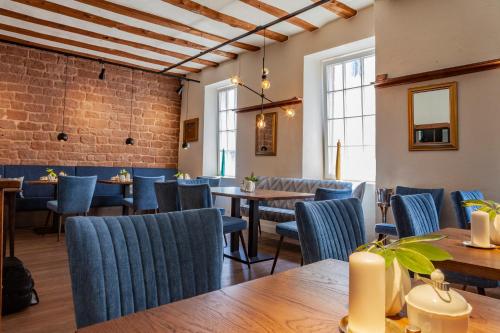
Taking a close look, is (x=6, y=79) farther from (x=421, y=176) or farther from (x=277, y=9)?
(x=421, y=176)

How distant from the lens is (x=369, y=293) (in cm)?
63

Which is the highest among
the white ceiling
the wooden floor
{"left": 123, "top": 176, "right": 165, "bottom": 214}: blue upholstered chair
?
the white ceiling

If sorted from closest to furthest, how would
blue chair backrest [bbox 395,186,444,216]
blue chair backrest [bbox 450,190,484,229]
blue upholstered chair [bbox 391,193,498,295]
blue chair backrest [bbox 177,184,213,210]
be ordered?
blue upholstered chair [bbox 391,193,498,295]
blue chair backrest [bbox 450,190,484,229]
blue chair backrest [bbox 177,184,213,210]
blue chair backrest [bbox 395,186,444,216]

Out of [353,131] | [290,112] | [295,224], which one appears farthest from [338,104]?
[295,224]

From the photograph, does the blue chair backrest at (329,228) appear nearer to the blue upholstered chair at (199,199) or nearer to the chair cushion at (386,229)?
the blue upholstered chair at (199,199)

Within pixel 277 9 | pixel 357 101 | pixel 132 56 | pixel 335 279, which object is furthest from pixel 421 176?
pixel 132 56

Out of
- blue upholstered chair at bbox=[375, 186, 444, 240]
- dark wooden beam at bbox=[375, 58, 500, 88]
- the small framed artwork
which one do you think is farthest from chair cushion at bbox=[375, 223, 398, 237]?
the small framed artwork

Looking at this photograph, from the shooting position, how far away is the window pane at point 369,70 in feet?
15.1

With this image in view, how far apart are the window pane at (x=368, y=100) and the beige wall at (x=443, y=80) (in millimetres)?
500

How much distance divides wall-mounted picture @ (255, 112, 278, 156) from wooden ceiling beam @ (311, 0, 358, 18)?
180cm

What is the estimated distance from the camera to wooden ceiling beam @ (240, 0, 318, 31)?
430 centimetres

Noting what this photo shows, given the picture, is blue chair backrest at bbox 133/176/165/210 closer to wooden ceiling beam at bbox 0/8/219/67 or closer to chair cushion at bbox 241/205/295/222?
chair cushion at bbox 241/205/295/222

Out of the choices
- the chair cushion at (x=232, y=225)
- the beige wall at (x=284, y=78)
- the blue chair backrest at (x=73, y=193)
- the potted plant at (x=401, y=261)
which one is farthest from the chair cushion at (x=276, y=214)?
the potted plant at (x=401, y=261)

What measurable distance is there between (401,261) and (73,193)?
15.7ft
